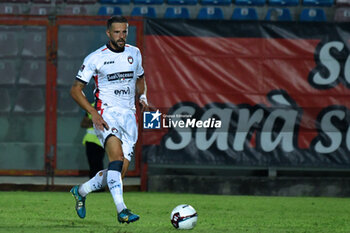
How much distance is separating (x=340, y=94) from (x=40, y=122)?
174 inches

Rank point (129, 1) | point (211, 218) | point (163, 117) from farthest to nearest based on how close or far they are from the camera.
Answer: point (129, 1)
point (163, 117)
point (211, 218)

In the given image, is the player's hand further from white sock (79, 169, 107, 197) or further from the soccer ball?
the soccer ball

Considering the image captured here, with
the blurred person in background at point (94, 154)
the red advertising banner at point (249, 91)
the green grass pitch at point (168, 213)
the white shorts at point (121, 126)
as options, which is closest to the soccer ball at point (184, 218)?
the green grass pitch at point (168, 213)

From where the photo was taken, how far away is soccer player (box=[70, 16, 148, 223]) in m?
6.94

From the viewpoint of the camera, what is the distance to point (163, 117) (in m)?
11.2

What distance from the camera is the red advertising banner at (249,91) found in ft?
36.8

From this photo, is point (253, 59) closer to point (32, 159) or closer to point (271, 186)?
point (271, 186)

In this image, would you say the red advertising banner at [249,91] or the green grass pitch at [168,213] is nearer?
the green grass pitch at [168,213]

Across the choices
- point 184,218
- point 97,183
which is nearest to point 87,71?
point 97,183

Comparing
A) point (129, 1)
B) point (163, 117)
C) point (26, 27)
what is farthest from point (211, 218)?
point (129, 1)

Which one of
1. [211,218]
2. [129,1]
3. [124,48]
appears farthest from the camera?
[129,1]

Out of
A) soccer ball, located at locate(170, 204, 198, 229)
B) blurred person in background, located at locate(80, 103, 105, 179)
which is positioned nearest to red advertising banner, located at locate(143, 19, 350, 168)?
blurred person in background, located at locate(80, 103, 105, 179)

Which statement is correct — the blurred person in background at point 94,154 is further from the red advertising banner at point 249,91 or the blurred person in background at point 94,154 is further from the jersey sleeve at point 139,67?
the jersey sleeve at point 139,67

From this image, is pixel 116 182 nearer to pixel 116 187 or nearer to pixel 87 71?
pixel 116 187
